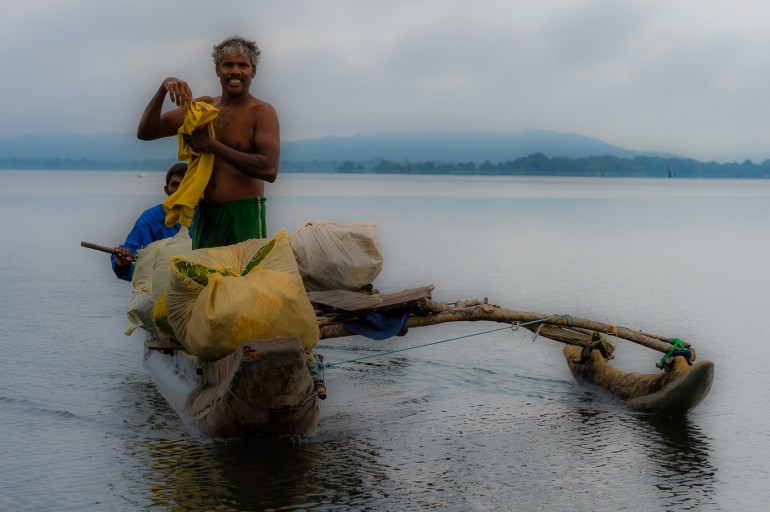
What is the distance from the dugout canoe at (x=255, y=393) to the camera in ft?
17.7

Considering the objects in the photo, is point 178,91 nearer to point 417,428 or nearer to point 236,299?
point 236,299

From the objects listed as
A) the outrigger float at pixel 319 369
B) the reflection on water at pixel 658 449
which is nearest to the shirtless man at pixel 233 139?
the outrigger float at pixel 319 369

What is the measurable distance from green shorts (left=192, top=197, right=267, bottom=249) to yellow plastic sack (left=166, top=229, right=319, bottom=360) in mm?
402

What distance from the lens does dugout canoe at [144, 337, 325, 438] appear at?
17.7 ft

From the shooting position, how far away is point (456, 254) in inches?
802

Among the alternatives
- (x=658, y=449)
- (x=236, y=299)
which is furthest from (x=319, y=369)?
(x=658, y=449)

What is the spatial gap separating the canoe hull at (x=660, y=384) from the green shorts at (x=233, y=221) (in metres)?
3.00

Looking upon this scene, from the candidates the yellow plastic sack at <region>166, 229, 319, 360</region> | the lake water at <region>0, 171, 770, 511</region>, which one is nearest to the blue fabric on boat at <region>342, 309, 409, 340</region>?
the lake water at <region>0, 171, 770, 511</region>

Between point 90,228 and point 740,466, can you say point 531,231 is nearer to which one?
point 90,228

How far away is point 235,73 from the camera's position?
627 centimetres

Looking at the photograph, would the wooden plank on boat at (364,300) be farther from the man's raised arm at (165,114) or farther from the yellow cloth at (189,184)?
the man's raised arm at (165,114)

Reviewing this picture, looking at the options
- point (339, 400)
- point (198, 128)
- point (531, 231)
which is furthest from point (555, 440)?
point (531, 231)

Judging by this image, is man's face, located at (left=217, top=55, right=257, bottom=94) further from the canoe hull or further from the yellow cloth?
the canoe hull

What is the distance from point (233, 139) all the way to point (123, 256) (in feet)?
6.92
